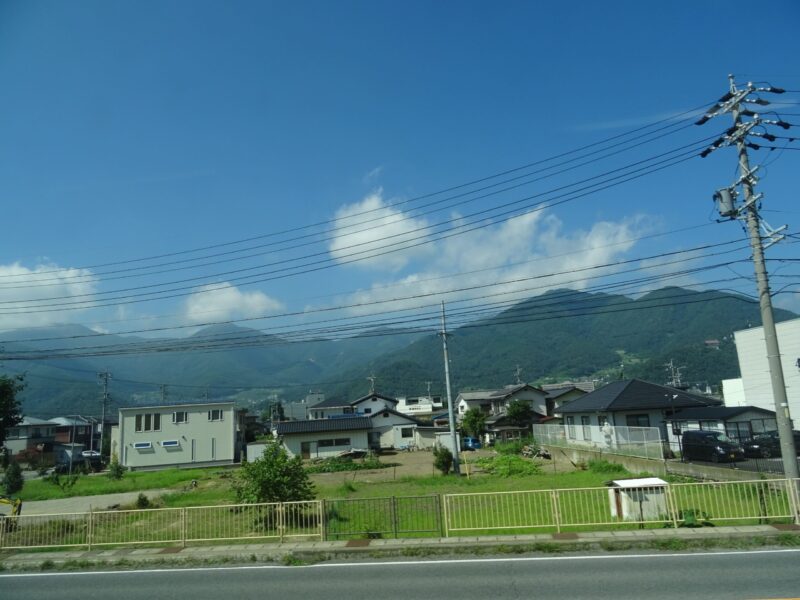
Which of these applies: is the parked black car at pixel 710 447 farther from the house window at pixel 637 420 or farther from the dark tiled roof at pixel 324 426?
the dark tiled roof at pixel 324 426

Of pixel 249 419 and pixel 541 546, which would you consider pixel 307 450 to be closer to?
pixel 541 546

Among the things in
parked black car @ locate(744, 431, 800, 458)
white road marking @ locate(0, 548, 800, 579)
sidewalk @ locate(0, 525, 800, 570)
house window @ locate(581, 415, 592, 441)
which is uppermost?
house window @ locate(581, 415, 592, 441)

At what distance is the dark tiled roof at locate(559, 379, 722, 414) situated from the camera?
109 ft

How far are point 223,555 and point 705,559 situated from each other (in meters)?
10.4

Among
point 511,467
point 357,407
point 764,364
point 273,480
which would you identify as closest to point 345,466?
point 511,467

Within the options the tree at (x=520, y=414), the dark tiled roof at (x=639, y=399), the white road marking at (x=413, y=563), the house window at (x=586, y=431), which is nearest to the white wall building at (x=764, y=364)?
the dark tiled roof at (x=639, y=399)

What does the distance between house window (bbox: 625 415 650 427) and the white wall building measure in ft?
41.2

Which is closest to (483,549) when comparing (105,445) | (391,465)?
(391,465)

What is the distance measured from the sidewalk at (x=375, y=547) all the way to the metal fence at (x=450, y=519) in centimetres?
51

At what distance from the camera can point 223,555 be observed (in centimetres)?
1271

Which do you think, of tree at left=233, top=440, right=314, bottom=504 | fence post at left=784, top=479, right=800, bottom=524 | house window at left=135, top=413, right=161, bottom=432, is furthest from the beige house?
fence post at left=784, top=479, right=800, bottom=524

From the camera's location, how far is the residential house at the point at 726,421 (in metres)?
27.0

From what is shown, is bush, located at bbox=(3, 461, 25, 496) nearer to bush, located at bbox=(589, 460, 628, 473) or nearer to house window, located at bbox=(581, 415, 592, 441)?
bush, located at bbox=(589, 460, 628, 473)

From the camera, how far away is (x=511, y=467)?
31.0m
